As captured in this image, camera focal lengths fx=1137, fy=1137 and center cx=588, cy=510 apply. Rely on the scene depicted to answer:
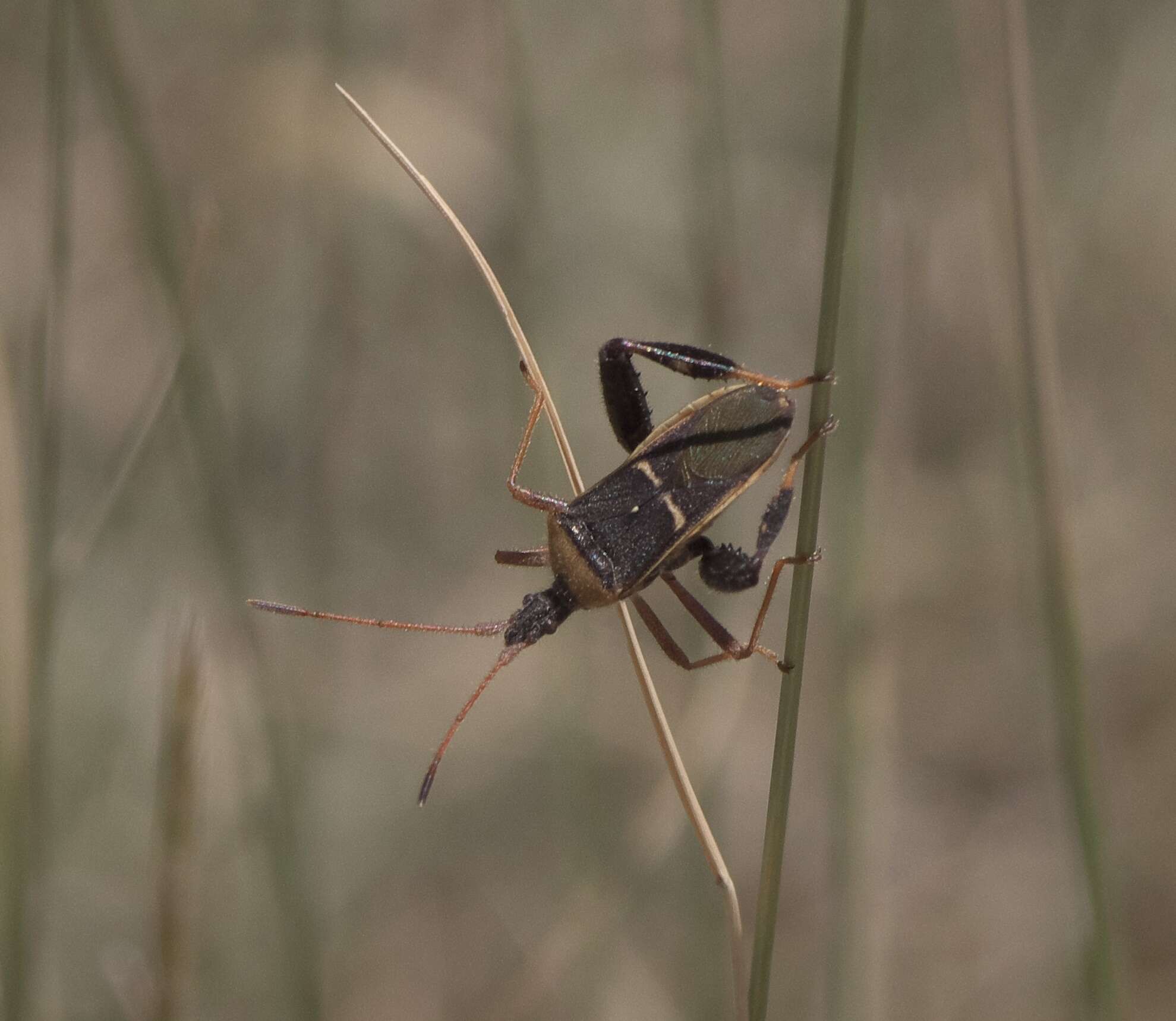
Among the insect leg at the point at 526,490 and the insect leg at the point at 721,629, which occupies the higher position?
the insect leg at the point at 526,490

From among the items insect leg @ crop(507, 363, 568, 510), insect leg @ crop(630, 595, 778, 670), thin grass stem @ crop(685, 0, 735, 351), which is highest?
thin grass stem @ crop(685, 0, 735, 351)

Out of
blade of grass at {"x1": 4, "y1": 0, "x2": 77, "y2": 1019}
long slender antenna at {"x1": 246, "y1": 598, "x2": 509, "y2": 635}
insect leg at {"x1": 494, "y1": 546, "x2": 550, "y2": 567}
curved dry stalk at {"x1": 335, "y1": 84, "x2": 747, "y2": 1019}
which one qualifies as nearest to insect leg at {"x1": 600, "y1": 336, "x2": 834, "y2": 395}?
insect leg at {"x1": 494, "y1": 546, "x2": 550, "y2": 567}

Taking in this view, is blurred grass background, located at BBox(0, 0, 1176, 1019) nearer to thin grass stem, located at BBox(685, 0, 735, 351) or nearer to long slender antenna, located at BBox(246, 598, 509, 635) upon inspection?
thin grass stem, located at BBox(685, 0, 735, 351)

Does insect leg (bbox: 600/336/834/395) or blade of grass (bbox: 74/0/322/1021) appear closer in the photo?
blade of grass (bbox: 74/0/322/1021)

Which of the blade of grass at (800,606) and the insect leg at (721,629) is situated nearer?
the blade of grass at (800,606)

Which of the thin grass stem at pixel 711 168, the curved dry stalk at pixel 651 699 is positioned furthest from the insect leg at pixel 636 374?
the curved dry stalk at pixel 651 699

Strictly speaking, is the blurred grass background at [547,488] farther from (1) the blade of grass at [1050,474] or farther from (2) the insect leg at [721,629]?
(1) the blade of grass at [1050,474]
